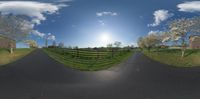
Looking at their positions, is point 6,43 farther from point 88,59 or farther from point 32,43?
point 88,59

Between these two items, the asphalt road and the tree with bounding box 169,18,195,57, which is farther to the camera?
the tree with bounding box 169,18,195,57

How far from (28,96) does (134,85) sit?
34.0 feet

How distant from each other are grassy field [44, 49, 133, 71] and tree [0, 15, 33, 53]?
17947 millimetres

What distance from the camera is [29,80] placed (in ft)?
116

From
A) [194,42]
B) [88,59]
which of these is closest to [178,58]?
[194,42]

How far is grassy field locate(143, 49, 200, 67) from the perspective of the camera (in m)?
54.7

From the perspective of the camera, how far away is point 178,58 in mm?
56062

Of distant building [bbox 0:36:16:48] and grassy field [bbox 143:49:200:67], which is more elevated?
distant building [bbox 0:36:16:48]

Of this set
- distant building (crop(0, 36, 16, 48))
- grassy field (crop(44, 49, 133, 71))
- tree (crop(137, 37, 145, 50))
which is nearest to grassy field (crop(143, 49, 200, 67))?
tree (crop(137, 37, 145, 50))

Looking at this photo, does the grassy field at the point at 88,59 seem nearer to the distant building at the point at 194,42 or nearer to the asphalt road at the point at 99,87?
A: the asphalt road at the point at 99,87

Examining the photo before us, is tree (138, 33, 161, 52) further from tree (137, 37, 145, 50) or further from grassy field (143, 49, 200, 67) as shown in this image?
grassy field (143, 49, 200, 67)

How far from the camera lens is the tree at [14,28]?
77.2 meters

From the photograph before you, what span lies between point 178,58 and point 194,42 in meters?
7.90

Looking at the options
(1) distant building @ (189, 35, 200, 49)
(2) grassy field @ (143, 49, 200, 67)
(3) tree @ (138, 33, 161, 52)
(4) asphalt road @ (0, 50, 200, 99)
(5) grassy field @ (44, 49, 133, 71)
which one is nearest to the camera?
(4) asphalt road @ (0, 50, 200, 99)
